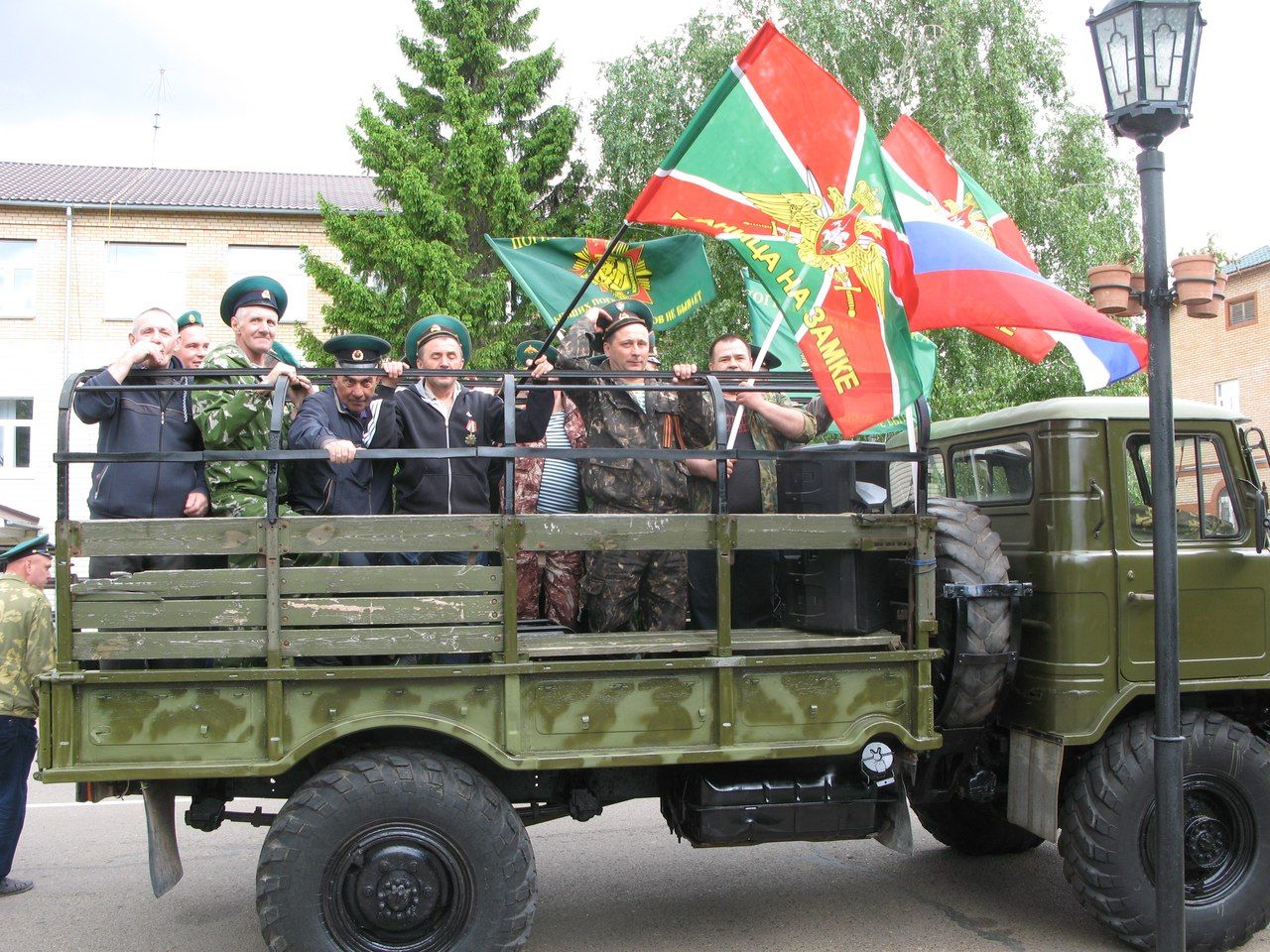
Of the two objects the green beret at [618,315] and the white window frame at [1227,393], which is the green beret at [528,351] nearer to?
the green beret at [618,315]

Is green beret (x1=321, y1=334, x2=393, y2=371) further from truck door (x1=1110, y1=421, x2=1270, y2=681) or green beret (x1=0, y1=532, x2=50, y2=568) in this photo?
truck door (x1=1110, y1=421, x2=1270, y2=681)

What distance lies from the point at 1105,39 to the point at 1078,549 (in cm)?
205

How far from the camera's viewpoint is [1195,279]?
397 cm

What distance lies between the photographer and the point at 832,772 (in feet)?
14.5

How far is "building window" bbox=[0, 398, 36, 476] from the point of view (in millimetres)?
20172

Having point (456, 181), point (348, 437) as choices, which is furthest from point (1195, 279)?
point (456, 181)

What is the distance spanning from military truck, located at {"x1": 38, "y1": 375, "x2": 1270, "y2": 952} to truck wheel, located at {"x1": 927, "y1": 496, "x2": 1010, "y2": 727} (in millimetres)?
14

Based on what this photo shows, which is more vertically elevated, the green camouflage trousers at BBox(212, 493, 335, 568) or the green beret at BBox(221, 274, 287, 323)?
the green beret at BBox(221, 274, 287, 323)

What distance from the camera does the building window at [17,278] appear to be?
20.6 metres

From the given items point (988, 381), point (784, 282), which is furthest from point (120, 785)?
point (988, 381)

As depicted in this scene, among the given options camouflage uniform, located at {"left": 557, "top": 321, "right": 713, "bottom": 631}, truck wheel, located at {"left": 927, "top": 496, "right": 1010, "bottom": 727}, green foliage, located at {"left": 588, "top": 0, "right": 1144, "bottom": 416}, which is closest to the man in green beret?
camouflage uniform, located at {"left": 557, "top": 321, "right": 713, "bottom": 631}

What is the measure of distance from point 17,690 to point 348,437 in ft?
7.40

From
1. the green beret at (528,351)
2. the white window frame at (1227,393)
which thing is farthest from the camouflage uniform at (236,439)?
the white window frame at (1227,393)

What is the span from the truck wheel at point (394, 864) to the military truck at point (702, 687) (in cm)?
1
